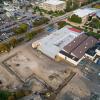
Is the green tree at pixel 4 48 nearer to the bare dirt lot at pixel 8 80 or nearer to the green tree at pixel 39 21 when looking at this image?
the bare dirt lot at pixel 8 80

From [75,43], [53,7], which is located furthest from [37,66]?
[53,7]

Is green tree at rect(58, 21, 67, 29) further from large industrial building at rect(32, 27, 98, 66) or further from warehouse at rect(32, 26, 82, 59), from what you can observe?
large industrial building at rect(32, 27, 98, 66)

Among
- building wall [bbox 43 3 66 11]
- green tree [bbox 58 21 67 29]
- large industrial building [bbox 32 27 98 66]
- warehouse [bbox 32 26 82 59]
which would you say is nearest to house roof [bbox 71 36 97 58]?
large industrial building [bbox 32 27 98 66]

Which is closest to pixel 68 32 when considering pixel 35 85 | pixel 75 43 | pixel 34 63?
pixel 75 43

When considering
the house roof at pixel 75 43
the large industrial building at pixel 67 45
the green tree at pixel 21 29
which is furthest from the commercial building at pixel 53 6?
the house roof at pixel 75 43

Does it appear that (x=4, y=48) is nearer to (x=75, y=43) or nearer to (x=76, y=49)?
(x=76, y=49)

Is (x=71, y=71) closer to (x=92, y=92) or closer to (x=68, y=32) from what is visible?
(x=92, y=92)
